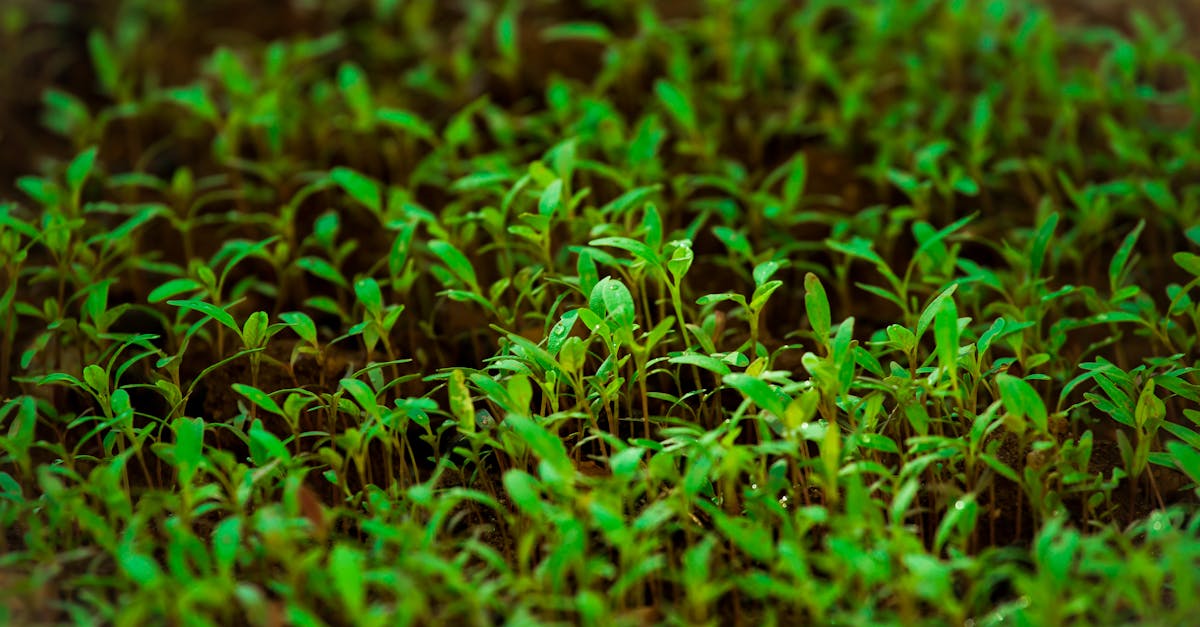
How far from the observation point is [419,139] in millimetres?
2615

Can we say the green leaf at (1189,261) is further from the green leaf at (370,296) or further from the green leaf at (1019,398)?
the green leaf at (370,296)

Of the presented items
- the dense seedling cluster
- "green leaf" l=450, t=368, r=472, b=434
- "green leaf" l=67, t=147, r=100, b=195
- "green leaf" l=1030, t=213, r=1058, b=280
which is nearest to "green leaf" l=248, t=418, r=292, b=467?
the dense seedling cluster

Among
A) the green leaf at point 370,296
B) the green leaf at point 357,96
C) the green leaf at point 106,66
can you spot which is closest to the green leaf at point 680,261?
the green leaf at point 370,296

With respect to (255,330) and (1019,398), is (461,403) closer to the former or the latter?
(255,330)

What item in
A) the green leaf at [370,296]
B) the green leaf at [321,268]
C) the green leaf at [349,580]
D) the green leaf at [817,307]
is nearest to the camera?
the green leaf at [349,580]

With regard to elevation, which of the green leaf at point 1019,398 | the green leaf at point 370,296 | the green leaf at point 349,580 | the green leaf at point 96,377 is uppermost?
the green leaf at point 370,296

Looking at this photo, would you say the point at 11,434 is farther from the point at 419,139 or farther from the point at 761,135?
the point at 761,135

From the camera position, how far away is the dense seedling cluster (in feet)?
4.77

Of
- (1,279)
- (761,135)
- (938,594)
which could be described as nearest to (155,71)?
(1,279)

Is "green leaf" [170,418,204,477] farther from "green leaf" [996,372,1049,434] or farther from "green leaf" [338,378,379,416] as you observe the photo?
"green leaf" [996,372,1049,434]

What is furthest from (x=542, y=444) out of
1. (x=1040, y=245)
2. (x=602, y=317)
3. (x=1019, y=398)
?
(x=1040, y=245)

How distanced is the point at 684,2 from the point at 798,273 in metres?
1.27

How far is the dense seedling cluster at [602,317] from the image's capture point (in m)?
1.45

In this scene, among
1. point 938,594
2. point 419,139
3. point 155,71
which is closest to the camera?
point 938,594
